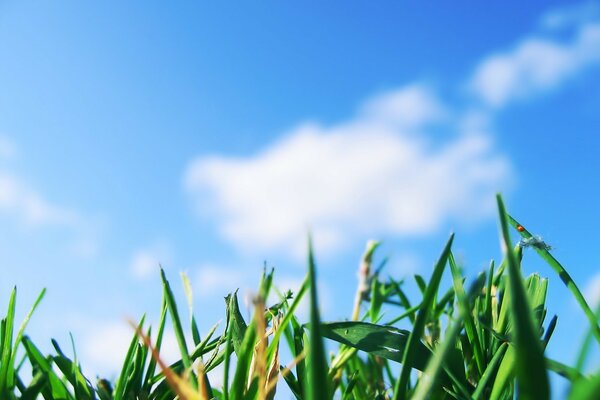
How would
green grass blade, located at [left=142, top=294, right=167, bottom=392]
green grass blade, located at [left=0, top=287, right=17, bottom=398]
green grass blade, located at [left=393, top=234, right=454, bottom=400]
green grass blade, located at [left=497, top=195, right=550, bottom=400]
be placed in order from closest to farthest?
green grass blade, located at [left=497, top=195, right=550, bottom=400] < green grass blade, located at [left=393, top=234, right=454, bottom=400] < green grass blade, located at [left=0, top=287, right=17, bottom=398] < green grass blade, located at [left=142, top=294, right=167, bottom=392]

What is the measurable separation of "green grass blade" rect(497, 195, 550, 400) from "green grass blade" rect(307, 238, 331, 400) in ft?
0.20

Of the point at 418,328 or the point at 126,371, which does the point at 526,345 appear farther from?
the point at 126,371

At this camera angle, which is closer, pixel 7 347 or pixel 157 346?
pixel 7 347

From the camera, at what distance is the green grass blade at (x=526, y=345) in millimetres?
171

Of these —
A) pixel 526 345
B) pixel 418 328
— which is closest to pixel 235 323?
pixel 418 328

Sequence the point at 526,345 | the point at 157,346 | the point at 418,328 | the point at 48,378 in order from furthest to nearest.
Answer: the point at 157,346 < the point at 48,378 < the point at 418,328 < the point at 526,345

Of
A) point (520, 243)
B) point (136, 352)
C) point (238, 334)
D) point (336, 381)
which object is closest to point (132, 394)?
point (136, 352)

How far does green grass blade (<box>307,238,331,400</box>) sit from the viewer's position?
0.19m

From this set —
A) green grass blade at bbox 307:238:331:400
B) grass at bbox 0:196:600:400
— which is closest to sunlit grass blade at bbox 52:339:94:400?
grass at bbox 0:196:600:400

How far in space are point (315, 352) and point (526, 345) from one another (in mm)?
67

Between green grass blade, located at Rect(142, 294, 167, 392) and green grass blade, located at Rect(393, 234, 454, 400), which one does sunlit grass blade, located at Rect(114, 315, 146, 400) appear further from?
green grass blade, located at Rect(393, 234, 454, 400)

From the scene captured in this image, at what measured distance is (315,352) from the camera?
198 mm

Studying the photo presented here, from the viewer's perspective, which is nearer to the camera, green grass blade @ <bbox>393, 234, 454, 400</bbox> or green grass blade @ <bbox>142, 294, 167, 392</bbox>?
green grass blade @ <bbox>393, 234, 454, 400</bbox>

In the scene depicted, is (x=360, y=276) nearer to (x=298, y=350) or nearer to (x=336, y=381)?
(x=336, y=381)
